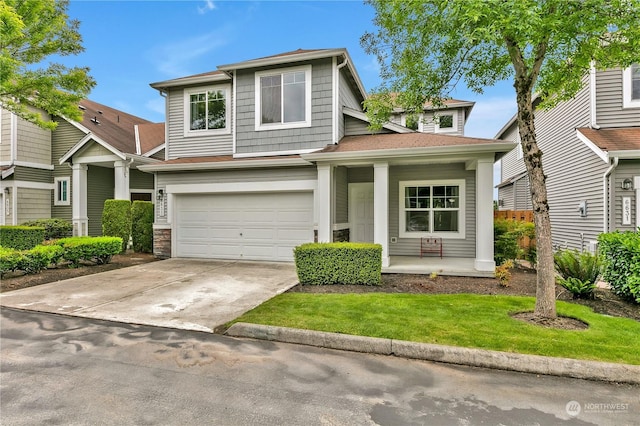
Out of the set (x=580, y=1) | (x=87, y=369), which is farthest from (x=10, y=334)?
(x=580, y=1)

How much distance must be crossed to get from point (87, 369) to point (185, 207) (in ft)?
26.2

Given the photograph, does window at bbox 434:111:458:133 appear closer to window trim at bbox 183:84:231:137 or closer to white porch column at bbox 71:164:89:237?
window trim at bbox 183:84:231:137

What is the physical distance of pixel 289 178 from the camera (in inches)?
383

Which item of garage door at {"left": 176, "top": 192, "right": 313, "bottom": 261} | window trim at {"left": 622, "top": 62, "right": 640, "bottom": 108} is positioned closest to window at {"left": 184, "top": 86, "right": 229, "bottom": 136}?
garage door at {"left": 176, "top": 192, "right": 313, "bottom": 261}

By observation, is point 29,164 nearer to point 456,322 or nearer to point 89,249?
point 89,249

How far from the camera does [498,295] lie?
20.2 feet

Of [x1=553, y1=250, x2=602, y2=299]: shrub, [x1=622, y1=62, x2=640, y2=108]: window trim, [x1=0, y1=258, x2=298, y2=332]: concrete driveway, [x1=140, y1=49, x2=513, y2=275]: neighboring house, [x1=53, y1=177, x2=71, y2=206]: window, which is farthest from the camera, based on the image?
[x1=53, y1=177, x2=71, y2=206]: window

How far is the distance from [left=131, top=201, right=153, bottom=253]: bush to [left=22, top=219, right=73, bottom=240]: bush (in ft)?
17.3

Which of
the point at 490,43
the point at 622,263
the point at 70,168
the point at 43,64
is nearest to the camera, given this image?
the point at 490,43

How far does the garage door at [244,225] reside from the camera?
32.5 feet

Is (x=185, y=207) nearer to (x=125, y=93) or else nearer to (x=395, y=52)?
(x=395, y=52)

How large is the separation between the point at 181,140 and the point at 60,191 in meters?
8.34

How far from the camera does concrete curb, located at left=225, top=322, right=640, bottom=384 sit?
3.29 metres

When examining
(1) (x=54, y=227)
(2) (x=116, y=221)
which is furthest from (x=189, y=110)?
(1) (x=54, y=227)
